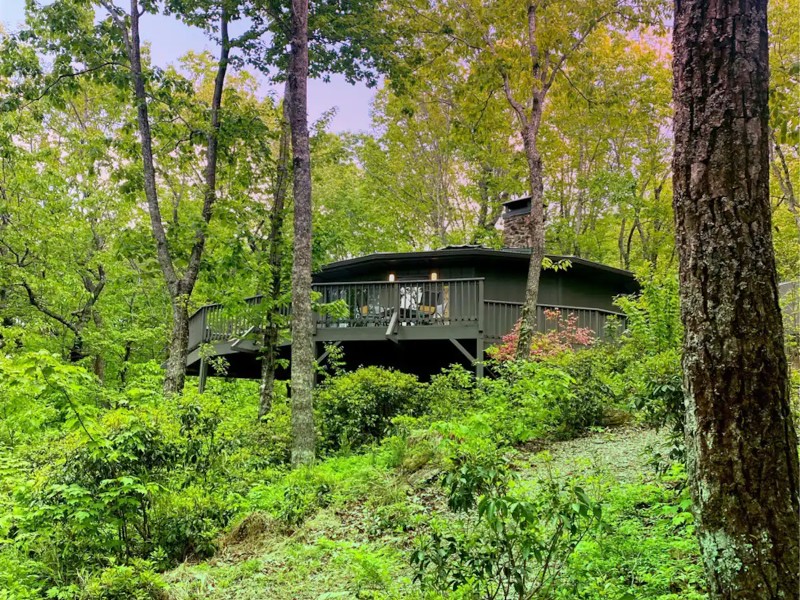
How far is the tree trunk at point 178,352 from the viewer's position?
9594 millimetres

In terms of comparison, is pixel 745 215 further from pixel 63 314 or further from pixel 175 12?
pixel 63 314

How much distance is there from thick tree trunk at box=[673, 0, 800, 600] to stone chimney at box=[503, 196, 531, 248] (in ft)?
48.8

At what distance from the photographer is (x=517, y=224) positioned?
16.9 meters

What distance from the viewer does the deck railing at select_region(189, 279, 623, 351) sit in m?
12.4

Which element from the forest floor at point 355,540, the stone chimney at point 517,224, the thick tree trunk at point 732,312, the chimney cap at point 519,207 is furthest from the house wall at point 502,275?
the thick tree trunk at point 732,312

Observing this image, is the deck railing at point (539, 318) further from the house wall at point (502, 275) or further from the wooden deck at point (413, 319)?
the house wall at point (502, 275)

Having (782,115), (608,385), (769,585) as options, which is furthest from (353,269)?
(769,585)

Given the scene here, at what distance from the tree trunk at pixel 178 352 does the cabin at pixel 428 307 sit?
558 millimetres

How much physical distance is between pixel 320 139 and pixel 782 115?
1006 centimetres

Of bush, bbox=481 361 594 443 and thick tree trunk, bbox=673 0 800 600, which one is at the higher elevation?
thick tree trunk, bbox=673 0 800 600

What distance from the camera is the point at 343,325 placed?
524 inches

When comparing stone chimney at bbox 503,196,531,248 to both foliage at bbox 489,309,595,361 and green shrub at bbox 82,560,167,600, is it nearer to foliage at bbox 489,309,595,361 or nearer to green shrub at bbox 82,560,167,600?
foliage at bbox 489,309,595,361

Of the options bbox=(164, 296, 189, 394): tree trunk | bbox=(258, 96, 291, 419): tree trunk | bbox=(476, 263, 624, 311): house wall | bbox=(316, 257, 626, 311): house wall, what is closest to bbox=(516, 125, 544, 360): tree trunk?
bbox=(316, 257, 626, 311): house wall

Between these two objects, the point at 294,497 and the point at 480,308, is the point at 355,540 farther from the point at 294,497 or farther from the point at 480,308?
the point at 480,308
